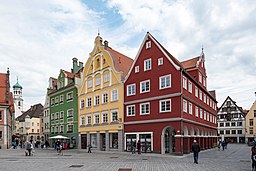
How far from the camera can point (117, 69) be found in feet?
142

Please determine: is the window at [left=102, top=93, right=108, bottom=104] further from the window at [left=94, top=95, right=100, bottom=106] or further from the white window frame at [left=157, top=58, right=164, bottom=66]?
the white window frame at [left=157, top=58, right=164, bottom=66]

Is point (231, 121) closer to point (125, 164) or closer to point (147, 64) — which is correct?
point (147, 64)

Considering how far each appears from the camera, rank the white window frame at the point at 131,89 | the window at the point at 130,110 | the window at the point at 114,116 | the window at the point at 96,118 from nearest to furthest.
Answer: the window at the point at 130,110 < the white window frame at the point at 131,89 < the window at the point at 114,116 < the window at the point at 96,118

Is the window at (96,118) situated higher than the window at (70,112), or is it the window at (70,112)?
the window at (70,112)

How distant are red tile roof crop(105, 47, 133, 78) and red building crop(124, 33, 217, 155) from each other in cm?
383

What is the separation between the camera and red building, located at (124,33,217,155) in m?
33.8

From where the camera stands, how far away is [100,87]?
46000 mm

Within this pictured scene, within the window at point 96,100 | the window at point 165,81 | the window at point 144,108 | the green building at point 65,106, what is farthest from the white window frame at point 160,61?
the green building at point 65,106

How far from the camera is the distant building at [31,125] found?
110 m

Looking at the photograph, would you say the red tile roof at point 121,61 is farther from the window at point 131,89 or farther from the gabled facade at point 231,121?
the gabled facade at point 231,121

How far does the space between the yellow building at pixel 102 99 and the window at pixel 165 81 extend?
7.53m

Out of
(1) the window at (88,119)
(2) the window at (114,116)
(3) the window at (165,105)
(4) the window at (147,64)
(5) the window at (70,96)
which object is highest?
(4) the window at (147,64)

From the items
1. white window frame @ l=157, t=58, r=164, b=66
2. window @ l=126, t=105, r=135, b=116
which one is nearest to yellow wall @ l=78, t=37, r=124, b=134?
window @ l=126, t=105, r=135, b=116

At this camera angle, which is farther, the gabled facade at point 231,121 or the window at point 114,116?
the gabled facade at point 231,121
